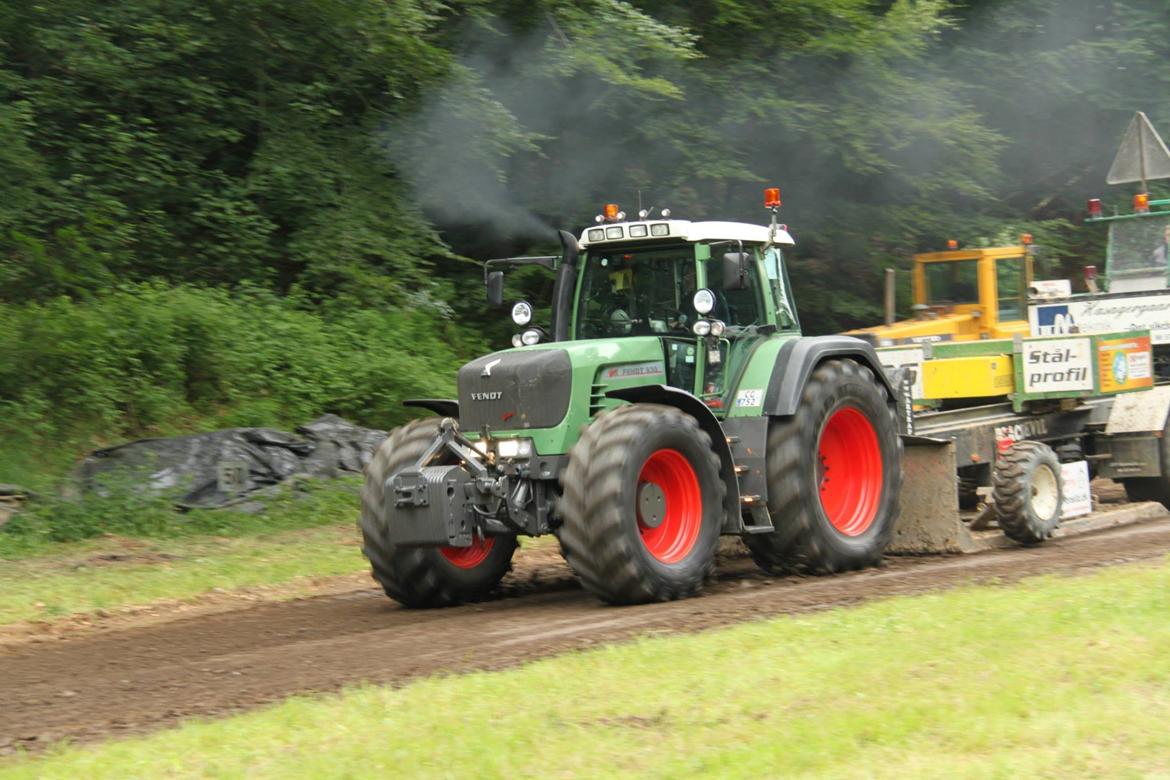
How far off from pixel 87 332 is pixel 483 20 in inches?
222

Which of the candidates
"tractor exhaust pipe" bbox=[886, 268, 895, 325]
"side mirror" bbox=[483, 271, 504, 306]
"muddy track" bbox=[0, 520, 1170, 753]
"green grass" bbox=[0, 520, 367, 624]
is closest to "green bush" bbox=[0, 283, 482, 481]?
"green grass" bbox=[0, 520, 367, 624]

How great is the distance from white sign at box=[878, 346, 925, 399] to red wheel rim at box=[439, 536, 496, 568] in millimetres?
4499

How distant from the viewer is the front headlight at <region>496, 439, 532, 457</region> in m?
9.85

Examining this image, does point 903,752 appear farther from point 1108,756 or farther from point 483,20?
point 483,20

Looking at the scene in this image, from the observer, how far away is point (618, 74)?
17.5 meters

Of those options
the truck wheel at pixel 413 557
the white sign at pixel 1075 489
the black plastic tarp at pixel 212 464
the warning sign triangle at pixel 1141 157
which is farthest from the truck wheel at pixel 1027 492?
the warning sign triangle at pixel 1141 157

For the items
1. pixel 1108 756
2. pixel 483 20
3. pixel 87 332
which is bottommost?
pixel 1108 756

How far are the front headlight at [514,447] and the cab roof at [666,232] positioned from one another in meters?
1.65

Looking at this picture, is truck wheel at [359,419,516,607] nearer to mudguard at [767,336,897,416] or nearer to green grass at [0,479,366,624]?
green grass at [0,479,366,624]

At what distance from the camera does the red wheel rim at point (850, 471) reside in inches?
446

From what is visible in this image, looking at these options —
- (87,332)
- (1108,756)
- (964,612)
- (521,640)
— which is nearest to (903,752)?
(1108,756)

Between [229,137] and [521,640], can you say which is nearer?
[521,640]

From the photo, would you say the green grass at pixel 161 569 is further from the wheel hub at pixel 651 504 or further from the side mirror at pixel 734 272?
the side mirror at pixel 734 272

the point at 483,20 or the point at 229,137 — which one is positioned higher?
the point at 483,20
